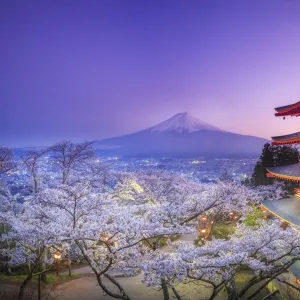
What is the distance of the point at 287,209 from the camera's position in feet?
36.1

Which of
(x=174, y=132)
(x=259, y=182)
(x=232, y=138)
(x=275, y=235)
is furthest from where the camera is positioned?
(x=232, y=138)

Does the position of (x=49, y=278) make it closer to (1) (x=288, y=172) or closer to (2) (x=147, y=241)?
(2) (x=147, y=241)

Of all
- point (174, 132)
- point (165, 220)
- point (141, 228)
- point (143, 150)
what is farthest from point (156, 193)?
point (174, 132)

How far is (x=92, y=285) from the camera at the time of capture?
14148 mm

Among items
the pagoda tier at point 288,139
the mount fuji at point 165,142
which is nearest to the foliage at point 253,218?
the pagoda tier at point 288,139

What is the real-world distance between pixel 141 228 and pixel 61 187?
11.0ft

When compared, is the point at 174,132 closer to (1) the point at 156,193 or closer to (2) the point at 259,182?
(2) the point at 259,182

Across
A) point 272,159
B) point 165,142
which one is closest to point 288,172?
point 272,159

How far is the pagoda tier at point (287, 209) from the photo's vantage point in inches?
396

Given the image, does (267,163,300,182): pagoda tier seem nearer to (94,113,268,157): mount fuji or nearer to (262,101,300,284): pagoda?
(262,101,300,284): pagoda

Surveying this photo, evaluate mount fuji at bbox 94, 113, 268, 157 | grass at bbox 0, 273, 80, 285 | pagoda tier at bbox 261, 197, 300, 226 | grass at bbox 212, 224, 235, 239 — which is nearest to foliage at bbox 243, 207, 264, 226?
grass at bbox 212, 224, 235, 239

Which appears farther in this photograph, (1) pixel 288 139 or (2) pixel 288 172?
(2) pixel 288 172

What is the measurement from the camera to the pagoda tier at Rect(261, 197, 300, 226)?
1005 cm

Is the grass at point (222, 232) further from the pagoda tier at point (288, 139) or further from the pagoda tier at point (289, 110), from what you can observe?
the pagoda tier at point (289, 110)
